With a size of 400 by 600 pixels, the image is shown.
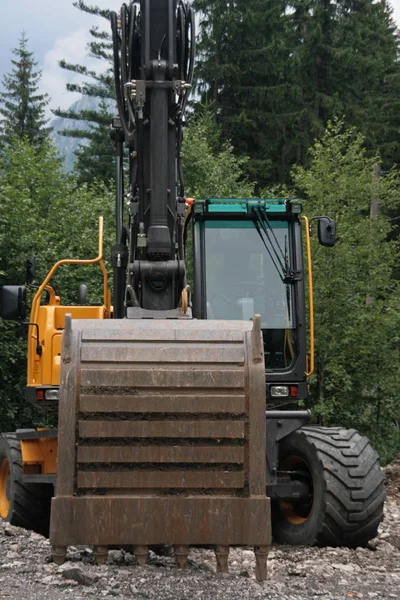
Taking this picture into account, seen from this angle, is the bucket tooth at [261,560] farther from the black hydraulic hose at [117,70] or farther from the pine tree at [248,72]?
the pine tree at [248,72]

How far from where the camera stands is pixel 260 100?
3509 cm

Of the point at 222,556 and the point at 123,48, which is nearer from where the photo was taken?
the point at 222,556

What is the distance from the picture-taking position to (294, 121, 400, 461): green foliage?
703 inches

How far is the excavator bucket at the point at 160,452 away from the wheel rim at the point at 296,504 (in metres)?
2.90

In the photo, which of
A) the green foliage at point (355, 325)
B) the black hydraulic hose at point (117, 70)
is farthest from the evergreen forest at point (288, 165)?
the black hydraulic hose at point (117, 70)

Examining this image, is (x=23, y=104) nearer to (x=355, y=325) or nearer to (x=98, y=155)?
(x=98, y=155)

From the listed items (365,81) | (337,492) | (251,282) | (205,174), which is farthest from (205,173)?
(337,492)

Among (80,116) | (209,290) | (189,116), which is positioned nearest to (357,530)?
(209,290)

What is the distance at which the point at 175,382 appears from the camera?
5273mm

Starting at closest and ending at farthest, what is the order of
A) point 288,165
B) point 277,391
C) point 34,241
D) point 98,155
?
point 277,391, point 34,241, point 288,165, point 98,155

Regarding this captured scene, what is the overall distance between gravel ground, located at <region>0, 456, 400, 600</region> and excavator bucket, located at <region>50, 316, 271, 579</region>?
2.11 ft

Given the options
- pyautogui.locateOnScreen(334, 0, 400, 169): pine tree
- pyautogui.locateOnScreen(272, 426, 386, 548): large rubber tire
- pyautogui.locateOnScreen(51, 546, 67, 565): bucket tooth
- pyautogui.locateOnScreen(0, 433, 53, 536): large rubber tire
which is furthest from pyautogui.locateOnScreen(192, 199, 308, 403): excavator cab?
pyautogui.locateOnScreen(334, 0, 400, 169): pine tree

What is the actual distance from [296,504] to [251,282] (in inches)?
80.7

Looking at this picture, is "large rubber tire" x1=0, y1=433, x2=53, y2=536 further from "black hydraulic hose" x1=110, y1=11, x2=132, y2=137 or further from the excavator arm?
"black hydraulic hose" x1=110, y1=11, x2=132, y2=137
